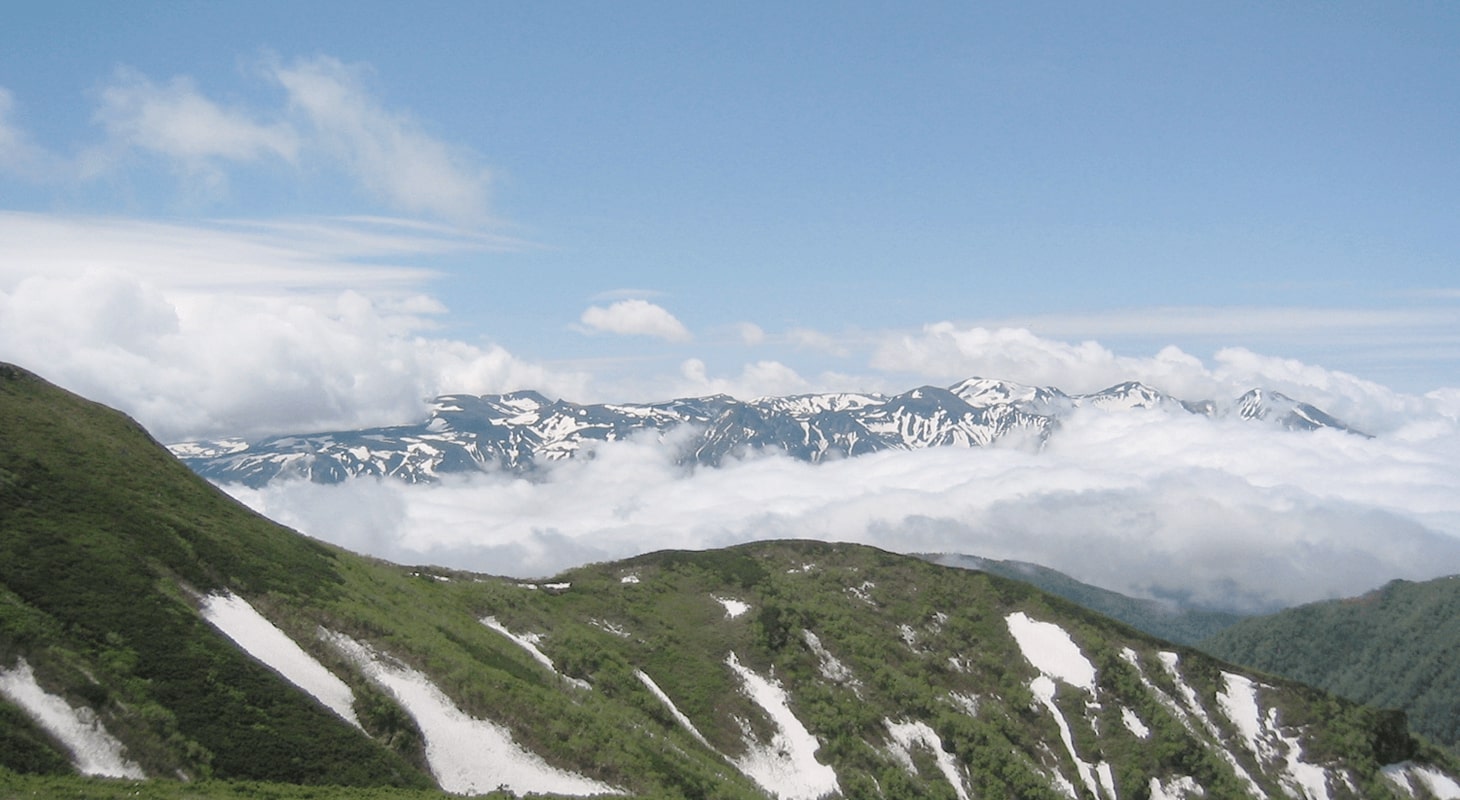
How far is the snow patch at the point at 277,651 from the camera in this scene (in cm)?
4406

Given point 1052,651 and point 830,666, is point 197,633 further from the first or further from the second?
point 1052,651

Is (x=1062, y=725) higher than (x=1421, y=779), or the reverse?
(x=1062, y=725)

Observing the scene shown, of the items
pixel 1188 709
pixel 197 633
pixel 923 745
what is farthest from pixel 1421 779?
pixel 197 633

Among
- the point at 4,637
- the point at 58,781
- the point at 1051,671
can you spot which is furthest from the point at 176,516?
the point at 1051,671

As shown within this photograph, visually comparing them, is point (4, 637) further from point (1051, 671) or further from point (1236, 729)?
point (1236, 729)

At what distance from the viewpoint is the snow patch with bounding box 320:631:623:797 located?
45.2 meters

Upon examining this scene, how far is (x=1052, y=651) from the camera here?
108 meters

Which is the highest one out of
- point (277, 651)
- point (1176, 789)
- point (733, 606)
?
point (277, 651)

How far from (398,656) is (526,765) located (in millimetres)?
11312

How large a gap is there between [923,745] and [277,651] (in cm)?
6169

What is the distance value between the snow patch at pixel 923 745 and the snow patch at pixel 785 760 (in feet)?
31.4

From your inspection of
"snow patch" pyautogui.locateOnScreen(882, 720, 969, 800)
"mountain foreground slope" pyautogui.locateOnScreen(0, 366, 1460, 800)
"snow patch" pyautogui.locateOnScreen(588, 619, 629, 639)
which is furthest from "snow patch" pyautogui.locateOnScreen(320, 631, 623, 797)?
"snow patch" pyautogui.locateOnScreen(882, 720, 969, 800)

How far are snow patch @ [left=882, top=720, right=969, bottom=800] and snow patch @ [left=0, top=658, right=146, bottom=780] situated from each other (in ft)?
214

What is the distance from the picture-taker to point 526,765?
48.0 meters
